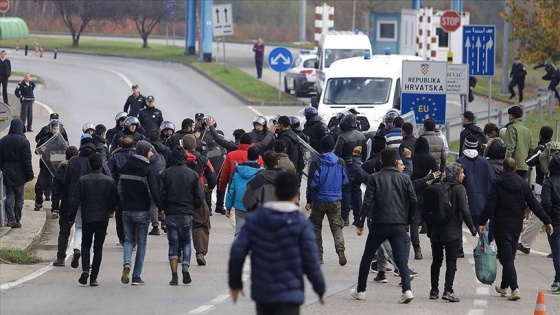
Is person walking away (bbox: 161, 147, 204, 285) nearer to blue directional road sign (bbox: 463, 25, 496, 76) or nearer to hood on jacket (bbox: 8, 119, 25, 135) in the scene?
hood on jacket (bbox: 8, 119, 25, 135)

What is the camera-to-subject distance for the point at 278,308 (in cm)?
890

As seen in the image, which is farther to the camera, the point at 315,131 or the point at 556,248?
the point at 315,131

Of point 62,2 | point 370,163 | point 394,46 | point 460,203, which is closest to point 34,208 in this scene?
point 370,163

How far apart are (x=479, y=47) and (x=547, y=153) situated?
8.47 meters

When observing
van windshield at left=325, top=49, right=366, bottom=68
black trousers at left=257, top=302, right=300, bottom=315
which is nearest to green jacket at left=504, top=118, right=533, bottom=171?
black trousers at left=257, top=302, right=300, bottom=315

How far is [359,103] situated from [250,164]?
15900 millimetres

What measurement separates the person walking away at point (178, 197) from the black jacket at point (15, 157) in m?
4.91

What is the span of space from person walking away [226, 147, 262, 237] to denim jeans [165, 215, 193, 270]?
657 millimetres

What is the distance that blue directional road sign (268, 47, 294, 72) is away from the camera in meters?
41.3

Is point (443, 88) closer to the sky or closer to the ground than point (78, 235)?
closer to the sky

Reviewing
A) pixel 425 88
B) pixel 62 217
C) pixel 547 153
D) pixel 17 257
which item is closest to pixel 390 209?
pixel 547 153

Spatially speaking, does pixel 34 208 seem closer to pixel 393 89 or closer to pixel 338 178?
pixel 338 178

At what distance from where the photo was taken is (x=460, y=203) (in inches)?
551

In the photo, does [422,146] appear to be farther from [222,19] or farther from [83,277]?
[222,19]
